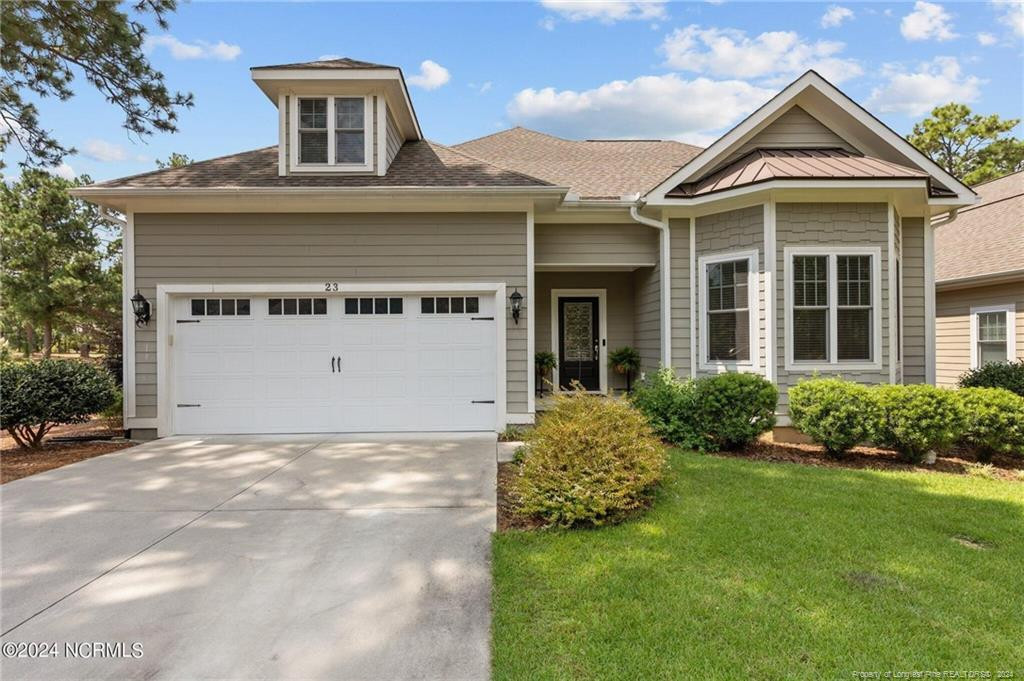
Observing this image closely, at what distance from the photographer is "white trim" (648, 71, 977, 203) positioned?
7.13 meters

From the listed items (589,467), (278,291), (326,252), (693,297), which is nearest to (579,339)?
(693,297)

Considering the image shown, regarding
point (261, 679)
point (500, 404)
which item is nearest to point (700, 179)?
point (500, 404)

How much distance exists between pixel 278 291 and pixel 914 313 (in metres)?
10.0

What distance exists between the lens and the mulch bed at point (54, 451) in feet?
18.9

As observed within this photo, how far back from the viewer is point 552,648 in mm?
2369

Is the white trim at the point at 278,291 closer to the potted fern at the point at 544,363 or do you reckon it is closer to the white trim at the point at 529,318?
the white trim at the point at 529,318

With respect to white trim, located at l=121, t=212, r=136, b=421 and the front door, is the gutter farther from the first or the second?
white trim, located at l=121, t=212, r=136, b=421

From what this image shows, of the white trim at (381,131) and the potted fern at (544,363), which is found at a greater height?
the white trim at (381,131)

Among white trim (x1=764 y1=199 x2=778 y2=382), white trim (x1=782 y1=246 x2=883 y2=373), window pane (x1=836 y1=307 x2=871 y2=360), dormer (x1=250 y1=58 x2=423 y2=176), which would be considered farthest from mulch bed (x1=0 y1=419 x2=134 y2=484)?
window pane (x1=836 y1=307 x2=871 y2=360)

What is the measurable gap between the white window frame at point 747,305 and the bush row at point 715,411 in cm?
62

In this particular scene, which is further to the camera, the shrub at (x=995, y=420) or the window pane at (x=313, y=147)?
the window pane at (x=313, y=147)

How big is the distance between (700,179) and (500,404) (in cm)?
481

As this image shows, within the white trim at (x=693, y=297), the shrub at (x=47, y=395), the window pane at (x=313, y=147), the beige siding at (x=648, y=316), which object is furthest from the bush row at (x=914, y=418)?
the shrub at (x=47, y=395)

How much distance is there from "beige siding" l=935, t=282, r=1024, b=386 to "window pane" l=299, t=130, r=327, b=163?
12696 mm
